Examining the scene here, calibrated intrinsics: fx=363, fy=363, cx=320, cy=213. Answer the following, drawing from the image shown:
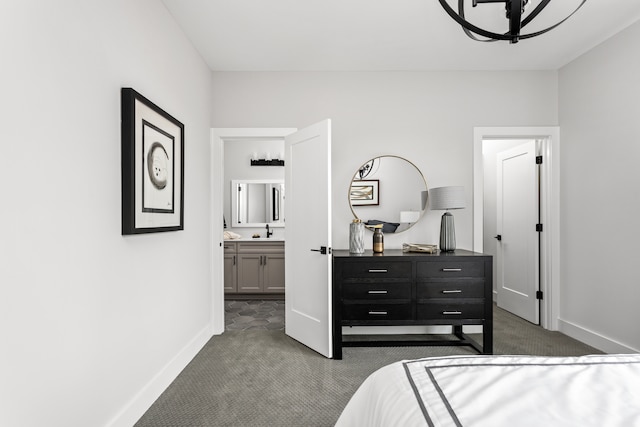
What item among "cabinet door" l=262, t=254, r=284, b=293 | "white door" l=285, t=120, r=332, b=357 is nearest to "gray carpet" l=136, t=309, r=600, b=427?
"white door" l=285, t=120, r=332, b=357

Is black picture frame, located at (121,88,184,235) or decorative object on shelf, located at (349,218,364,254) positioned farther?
decorative object on shelf, located at (349,218,364,254)

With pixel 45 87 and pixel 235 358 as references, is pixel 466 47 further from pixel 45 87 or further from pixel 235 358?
pixel 235 358

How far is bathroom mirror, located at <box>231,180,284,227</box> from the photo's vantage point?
5.62 metres

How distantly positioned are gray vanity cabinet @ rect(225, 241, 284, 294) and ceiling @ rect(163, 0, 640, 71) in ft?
7.97

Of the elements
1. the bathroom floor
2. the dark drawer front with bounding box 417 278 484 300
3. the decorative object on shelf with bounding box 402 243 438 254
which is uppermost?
the decorative object on shelf with bounding box 402 243 438 254

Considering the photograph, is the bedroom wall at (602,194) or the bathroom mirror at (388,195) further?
the bathroom mirror at (388,195)

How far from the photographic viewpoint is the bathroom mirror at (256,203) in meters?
5.62

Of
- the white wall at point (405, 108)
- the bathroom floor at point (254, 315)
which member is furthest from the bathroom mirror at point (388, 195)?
the bathroom floor at point (254, 315)

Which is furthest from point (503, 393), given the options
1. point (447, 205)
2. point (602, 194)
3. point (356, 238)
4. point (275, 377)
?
point (602, 194)

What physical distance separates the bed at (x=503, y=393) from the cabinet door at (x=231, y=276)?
12.9 ft

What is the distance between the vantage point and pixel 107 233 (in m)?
1.83

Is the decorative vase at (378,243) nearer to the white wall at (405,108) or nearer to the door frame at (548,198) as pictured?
the white wall at (405,108)

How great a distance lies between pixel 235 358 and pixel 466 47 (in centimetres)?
332

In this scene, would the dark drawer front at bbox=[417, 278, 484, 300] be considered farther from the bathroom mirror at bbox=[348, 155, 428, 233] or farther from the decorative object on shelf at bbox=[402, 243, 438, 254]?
the bathroom mirror at bbox=[348, 155, 428, 233]
